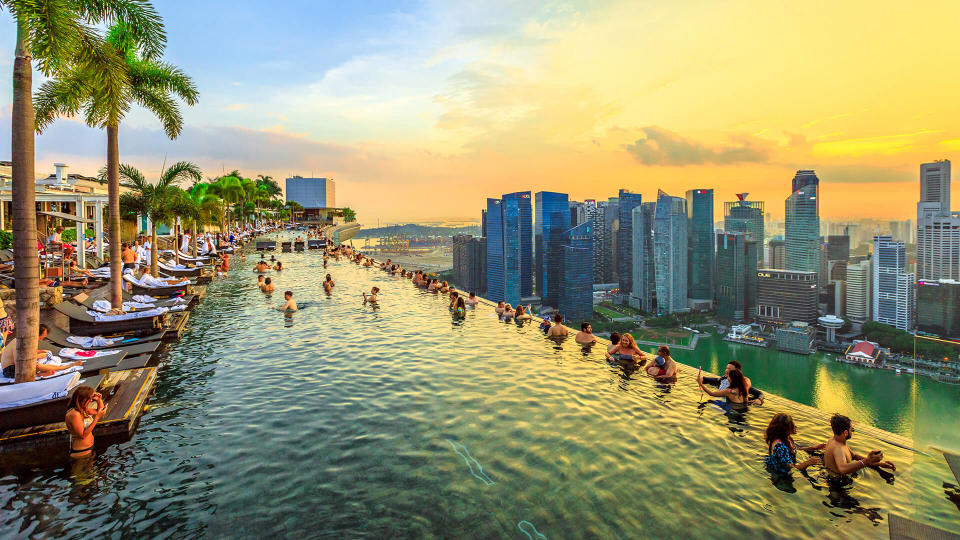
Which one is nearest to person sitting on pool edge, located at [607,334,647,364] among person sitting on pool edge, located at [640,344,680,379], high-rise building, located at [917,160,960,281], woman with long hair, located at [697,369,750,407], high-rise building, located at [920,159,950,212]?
person sitting on pool edge, located at [640,344,680,379]

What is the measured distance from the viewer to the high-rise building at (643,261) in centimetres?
13938

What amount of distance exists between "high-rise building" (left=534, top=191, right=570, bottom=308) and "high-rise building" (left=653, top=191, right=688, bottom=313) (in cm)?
2908

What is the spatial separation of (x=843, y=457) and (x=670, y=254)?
447 ft

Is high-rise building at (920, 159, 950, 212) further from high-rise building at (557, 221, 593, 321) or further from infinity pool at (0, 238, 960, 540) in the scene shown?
infinity pool at (0, 238, 960, 540)

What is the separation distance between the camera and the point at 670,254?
436 feet

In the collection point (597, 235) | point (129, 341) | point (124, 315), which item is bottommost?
point (129, 341)

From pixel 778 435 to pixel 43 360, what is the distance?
13414 millimetres

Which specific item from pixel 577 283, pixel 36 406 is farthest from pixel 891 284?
pixel 36 406

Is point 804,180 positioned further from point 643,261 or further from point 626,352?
point 626,352

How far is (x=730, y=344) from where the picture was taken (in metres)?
102

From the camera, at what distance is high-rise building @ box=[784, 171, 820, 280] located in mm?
124188

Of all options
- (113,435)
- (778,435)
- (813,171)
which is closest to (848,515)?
(778,435)

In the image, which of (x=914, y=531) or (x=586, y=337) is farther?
(x=586, y=337)

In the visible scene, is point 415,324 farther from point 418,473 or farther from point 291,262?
point 291,262
